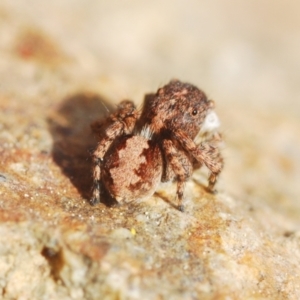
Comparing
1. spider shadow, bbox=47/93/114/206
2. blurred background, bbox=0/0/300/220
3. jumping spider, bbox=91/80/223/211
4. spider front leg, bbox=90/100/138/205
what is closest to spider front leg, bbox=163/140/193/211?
jumping spider, bbox=91/80/223/211

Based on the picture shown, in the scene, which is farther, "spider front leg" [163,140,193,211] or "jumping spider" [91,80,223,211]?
"spider front leg" [163,140,193,211]

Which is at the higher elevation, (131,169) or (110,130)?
(110,130)

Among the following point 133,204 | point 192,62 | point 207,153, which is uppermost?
point 192,62

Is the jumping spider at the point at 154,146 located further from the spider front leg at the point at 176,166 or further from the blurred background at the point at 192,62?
the blurred background at the point at 192,62

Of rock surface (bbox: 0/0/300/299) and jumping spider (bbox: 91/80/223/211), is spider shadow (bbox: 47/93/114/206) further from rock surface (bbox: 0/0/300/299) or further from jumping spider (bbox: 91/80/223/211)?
jumping spider (bbox: 91/80/223/211)

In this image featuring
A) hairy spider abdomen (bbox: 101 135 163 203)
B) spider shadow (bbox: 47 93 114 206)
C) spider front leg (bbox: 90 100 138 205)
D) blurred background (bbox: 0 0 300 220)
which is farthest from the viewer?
blurred background (bbox: 0 0 300 220)

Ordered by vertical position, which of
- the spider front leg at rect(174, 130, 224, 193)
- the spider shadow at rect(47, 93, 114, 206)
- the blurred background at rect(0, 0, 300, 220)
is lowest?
the spider shadow at rect(47, 93, 114, 206)

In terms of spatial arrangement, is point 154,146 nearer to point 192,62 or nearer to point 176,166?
point 176,166

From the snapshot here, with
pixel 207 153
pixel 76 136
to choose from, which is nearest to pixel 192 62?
pixel 76 136
